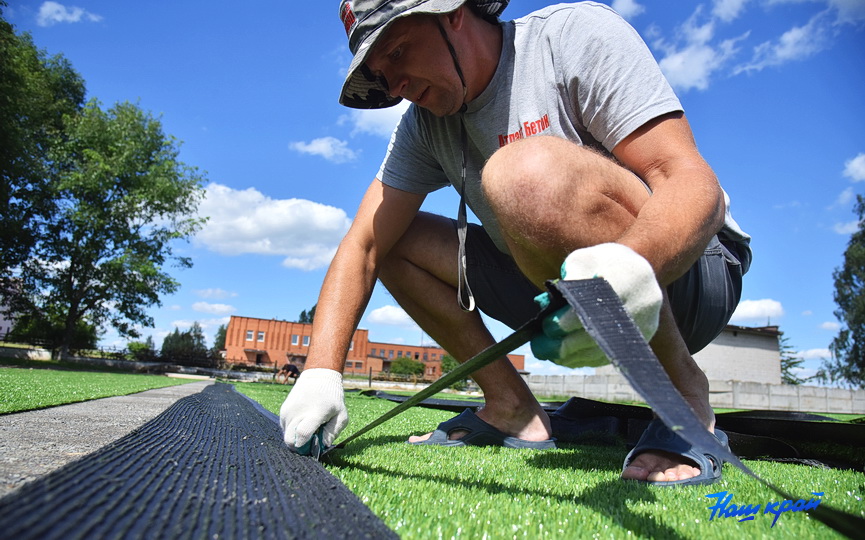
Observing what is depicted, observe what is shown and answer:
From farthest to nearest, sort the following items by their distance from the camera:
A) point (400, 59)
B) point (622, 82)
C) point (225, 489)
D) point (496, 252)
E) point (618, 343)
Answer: point (496, 252), point (400, 59), point (622, 82), point (225, 489), point (618, 343)

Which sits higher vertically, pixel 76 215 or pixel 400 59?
pixel 76 215

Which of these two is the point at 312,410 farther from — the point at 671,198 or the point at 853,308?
the point at 853,308

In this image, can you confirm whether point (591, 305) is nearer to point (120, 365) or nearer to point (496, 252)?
point (496, 252)

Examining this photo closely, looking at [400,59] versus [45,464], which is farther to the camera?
[400,59]

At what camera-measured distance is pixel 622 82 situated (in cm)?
149

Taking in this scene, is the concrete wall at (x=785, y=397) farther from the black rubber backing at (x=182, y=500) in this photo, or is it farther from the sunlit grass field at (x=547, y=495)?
the black rubber backing at (x=182, y=500)

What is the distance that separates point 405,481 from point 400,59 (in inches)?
53.6

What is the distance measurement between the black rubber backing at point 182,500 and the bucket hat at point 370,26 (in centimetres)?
131

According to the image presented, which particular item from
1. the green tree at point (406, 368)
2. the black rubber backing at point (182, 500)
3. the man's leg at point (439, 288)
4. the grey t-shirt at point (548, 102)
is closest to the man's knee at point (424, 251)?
the man's leg at point (439, 288)

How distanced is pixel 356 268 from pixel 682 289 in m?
1.23

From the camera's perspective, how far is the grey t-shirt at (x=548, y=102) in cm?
150

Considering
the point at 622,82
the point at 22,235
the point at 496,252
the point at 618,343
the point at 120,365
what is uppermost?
the point at 22,235

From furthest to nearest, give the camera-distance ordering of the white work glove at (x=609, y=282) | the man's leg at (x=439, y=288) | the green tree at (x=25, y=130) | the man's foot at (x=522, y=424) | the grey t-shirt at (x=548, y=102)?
the green tree at (x=25, y=130)
the man's leg at (x=439, y=288)
the man's foot at (x=522, y=424)
the grey t-shirt at (x=548, y=102)
the white work glove at (x=609, y=282)

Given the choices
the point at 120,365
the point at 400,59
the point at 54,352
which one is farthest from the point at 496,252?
the point at 54,352
